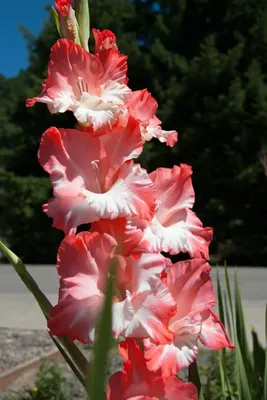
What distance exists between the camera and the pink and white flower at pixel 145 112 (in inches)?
36.9

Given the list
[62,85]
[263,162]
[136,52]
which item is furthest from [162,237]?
[136,52]

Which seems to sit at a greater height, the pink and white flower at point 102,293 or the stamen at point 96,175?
the stamen at point 96,175

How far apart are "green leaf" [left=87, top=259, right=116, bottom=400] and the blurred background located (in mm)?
14646

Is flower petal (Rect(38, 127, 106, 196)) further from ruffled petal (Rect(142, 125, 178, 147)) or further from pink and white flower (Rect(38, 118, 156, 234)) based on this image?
ruffled petal (Rect(142, 125, 178, 147))

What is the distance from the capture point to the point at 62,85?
0.91 meters

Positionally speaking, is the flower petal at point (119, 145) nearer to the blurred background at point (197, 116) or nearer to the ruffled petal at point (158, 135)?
the ruffled petal at point (158, 135)

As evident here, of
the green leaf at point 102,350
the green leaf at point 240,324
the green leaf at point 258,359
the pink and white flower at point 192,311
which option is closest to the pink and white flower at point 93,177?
the pink and white flower at point 192,311

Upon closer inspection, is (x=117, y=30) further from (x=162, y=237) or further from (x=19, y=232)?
(x=162, y=237)

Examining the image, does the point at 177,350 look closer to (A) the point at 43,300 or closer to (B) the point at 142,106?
(A) the point at 43,300

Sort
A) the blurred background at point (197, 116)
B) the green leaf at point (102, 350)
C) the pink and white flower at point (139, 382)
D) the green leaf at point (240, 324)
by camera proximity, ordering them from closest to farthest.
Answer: the green leaf at point (102, 350) → the pink and white flower at point (139, 382) → the green leaf at point (240, 324) → the blurred background at point (197, 116)

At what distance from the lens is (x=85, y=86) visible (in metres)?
0.93

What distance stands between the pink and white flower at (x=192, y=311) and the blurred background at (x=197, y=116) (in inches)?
556

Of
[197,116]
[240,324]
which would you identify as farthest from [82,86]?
[197,116]

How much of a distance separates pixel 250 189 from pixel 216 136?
1.56 meters
